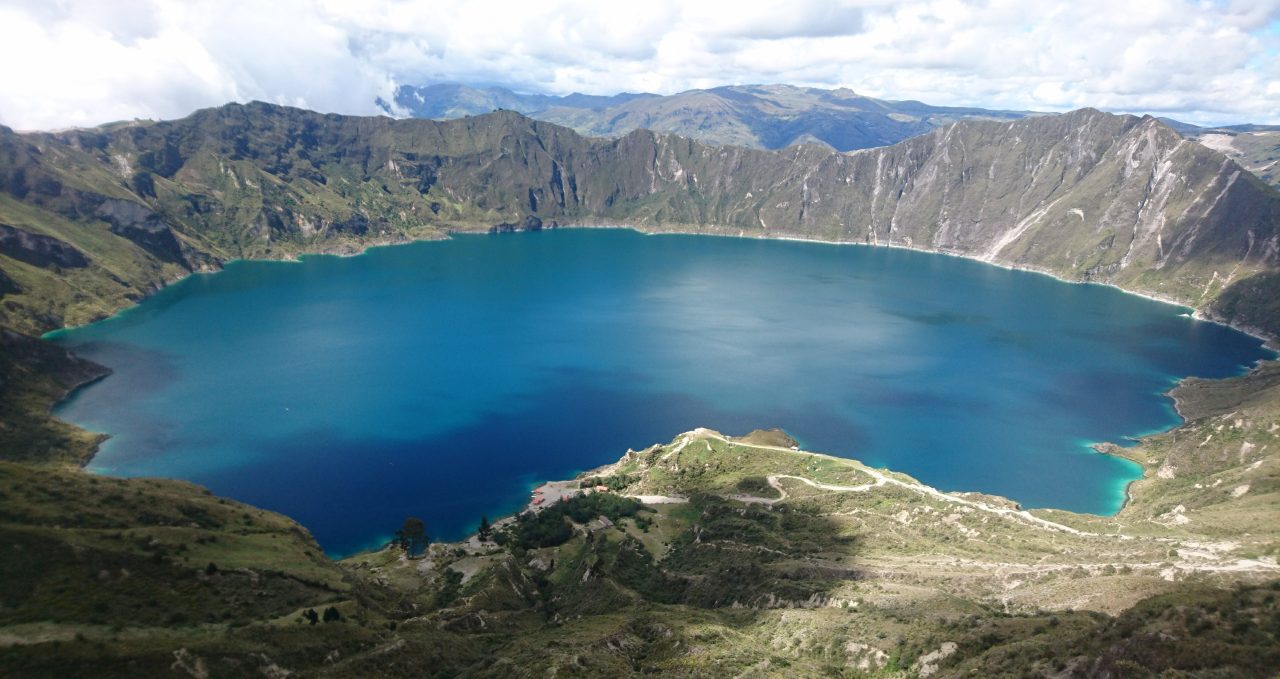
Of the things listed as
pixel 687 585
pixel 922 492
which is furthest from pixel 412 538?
pixel 922 492

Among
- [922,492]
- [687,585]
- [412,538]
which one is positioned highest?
[922,492]

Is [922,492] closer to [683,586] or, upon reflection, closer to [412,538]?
[683,586]

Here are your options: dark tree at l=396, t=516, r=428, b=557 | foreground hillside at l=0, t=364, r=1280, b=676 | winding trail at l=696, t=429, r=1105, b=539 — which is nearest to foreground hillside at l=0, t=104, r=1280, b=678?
foreground hillside at l=0, t=364, r=1280, b=676

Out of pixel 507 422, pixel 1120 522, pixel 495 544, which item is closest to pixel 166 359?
pixel 507 422

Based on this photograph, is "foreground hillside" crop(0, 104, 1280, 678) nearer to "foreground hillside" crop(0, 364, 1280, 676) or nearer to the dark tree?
"foreground hillside" crop(0, 364, 1280, 676)

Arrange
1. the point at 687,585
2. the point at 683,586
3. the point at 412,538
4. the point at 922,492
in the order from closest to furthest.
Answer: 1. the point at 687,585
2. the point at 683,586
3. the point at 922,492
4. the point at 412,538

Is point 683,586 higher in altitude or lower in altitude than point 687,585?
lower

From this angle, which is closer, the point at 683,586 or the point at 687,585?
the point at 687,585
